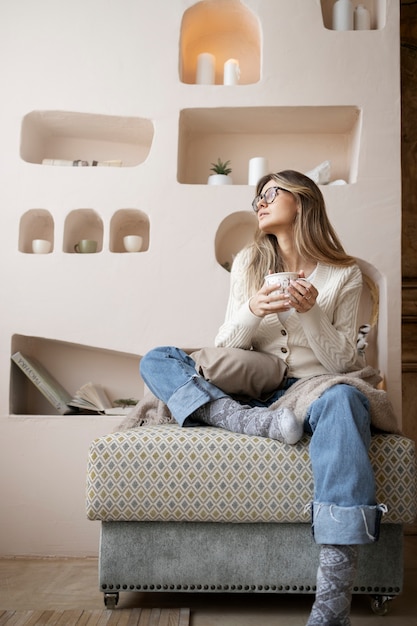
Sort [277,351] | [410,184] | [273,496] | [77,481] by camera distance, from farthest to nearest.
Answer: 1. [410,184]
2. [77,481]
3. [277,351]
4. [273,496]

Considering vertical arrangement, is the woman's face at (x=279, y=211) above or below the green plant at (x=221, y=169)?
below

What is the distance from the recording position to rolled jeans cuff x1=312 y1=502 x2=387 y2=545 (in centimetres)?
139

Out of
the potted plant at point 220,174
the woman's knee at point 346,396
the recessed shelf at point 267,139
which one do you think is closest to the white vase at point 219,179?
the potted plant at point 220,174

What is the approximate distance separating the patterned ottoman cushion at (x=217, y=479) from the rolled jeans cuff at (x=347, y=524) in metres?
0.18

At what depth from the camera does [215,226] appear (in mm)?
2553

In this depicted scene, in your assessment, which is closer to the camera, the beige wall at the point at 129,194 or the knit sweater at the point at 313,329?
the knit sweater at the point at 313,329

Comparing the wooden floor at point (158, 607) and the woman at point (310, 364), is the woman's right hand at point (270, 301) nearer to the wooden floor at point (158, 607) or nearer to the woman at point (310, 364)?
the woman at point (310, 364)

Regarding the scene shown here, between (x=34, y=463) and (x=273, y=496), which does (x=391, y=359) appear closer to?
(x=273, y=496)

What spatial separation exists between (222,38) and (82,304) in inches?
52.8

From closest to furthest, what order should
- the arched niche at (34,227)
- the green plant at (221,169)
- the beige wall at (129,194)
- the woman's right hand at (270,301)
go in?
1. the woman's right hand at (270,301)
2. the beige wall at (129,194)
3. the arched niche at (34,227)
4. the green plant at (221,169)

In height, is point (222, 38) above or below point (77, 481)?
above

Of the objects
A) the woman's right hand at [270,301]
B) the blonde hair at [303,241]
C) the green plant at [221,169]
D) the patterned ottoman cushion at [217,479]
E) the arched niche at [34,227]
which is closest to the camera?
the patterned ottoman cushion at [217,479]

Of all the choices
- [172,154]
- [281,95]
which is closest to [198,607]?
[172,154]

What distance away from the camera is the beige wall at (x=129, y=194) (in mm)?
2449
